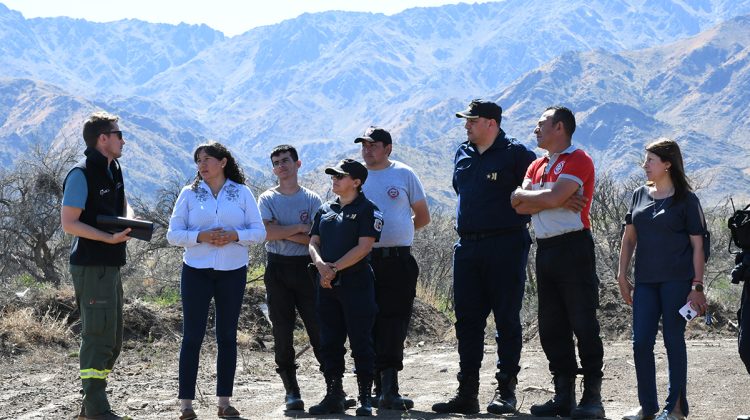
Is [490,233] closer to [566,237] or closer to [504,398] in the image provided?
[566,237]

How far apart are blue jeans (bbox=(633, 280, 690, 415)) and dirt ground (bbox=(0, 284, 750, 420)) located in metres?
0.49

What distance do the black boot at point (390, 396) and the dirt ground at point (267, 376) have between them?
7.9 inches

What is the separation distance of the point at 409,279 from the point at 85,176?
2582 mm

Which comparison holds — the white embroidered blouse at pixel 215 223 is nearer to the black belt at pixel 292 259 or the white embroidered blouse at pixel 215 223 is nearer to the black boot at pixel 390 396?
the black belt at pixel 292 259

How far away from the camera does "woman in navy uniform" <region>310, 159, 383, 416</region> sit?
7.50m

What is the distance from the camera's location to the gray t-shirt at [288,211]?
8.14 meters

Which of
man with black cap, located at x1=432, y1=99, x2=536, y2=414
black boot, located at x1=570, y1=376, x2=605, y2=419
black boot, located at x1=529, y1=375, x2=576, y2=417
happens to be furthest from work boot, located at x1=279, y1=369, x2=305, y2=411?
A: black boot, located at x1=570, y1=376, x2=605, y2=419

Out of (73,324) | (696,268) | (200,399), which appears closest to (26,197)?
(73,324)

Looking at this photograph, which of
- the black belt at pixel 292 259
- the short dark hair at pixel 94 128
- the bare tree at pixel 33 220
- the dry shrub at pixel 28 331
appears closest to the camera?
the short dark hair at pixel 94 128

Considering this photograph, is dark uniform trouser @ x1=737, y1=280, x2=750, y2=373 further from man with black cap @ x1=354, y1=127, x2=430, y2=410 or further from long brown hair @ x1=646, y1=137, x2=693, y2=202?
man with black cap @ x1=354, y1=127, x2=430, y2=410

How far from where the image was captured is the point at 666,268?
7008mm

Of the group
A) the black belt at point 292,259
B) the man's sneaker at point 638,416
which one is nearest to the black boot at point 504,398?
the man's sneaker at point 638,416

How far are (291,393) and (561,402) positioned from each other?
6.89 feet

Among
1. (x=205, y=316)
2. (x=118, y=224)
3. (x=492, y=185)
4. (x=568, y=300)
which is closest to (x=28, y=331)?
(x=205, y=316)
